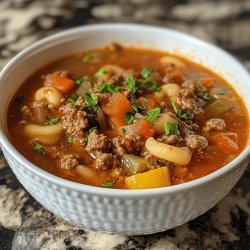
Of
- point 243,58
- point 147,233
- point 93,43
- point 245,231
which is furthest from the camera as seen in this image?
point 243,58

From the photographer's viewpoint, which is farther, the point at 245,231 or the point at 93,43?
the point at 93,43

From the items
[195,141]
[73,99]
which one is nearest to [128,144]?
[195,141]

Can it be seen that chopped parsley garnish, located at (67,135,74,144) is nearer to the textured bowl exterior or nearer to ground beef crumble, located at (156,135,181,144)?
the textured bowl exterior

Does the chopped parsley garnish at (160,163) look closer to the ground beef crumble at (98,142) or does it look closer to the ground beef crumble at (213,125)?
the ground beef crumble at (98,142)

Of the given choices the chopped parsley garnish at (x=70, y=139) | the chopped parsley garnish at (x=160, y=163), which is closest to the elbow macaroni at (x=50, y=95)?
the chopped parsley garnish at (x=70, y=139)

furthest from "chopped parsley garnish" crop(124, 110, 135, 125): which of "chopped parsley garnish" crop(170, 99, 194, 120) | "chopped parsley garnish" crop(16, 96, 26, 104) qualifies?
"chopped parsley garnish" crop(16, 96, 26, 104)

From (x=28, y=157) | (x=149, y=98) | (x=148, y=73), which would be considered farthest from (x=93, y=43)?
(x=28, y=157)

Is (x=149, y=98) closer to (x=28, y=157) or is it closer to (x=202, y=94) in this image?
(x=202, y=94)
